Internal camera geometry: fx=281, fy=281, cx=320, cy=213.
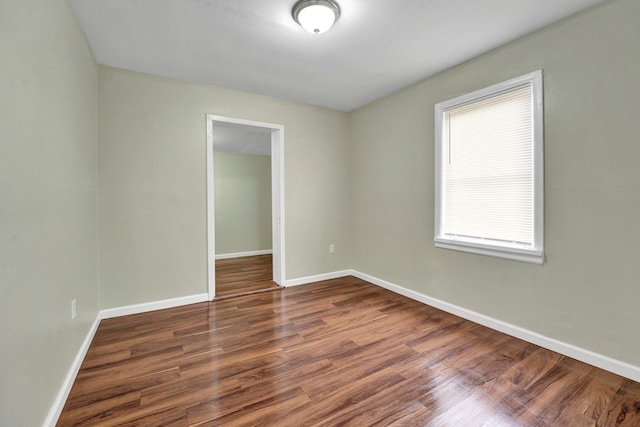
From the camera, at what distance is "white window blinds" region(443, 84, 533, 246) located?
243 cm

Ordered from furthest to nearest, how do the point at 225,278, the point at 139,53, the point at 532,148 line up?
the point at 225,278 → the point at 139,53 → the point at 532,148

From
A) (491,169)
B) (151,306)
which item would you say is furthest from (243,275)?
(491,169)

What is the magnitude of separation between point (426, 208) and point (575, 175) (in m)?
1.37

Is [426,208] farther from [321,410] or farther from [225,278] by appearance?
[225,278]

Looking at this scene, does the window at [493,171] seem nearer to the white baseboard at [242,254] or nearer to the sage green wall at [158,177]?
the sage green wall at [158,177]

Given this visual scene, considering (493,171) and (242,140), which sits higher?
(242,140)

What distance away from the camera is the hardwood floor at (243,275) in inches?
154

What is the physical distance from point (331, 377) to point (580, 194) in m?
2.27

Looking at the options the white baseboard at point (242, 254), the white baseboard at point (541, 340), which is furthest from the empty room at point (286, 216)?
the white baseboard at point (242, 254)

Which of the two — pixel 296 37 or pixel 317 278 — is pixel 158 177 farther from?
pixel 317 278

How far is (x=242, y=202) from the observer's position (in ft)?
21.7

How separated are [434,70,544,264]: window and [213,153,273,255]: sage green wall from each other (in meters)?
4.55

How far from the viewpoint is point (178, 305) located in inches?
127

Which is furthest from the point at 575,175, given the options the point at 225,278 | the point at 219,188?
the point at 219,188
